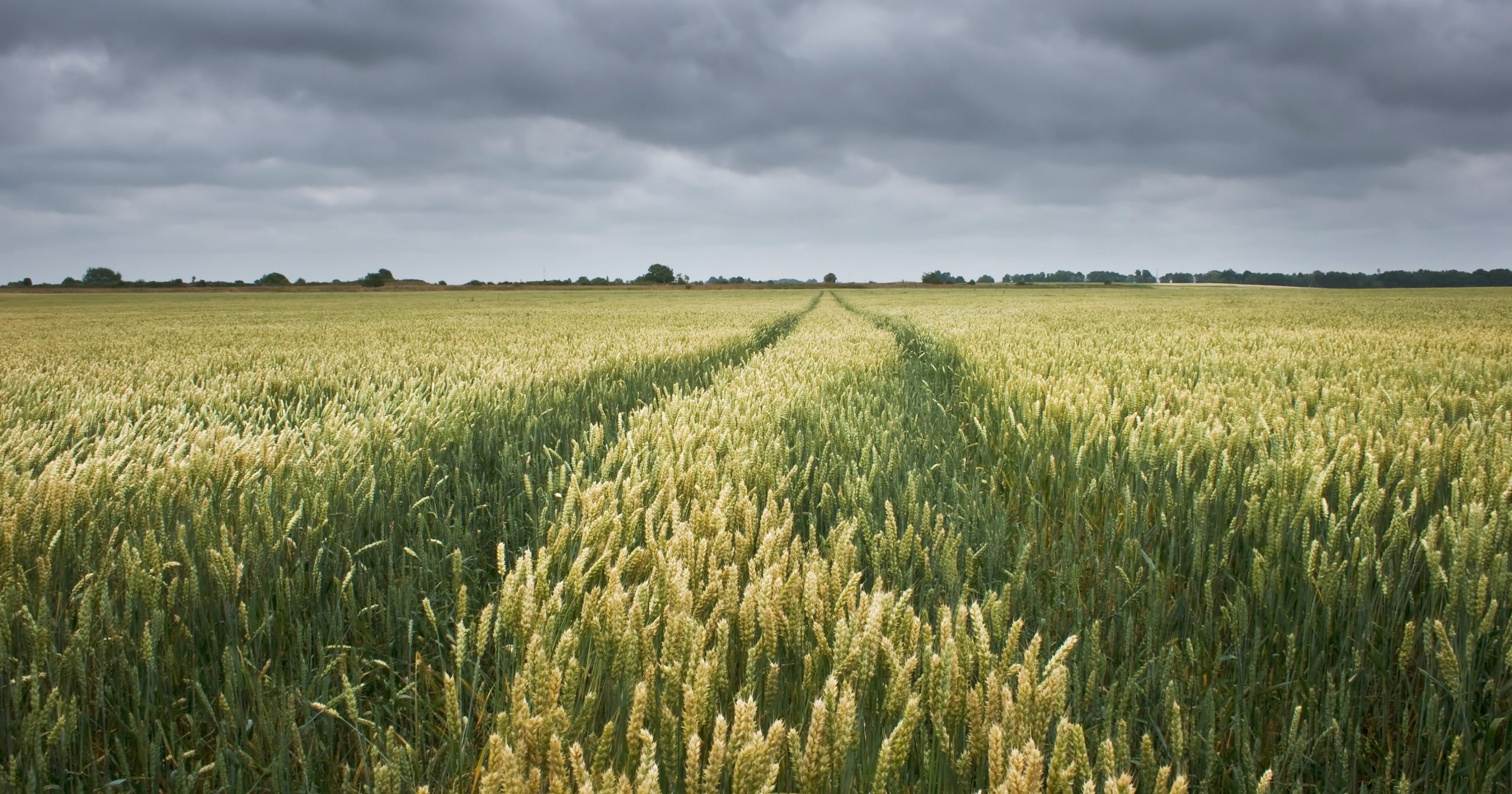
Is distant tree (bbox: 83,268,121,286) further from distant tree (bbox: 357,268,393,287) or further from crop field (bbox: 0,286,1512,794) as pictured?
crop field (bbox: 0,286,1512,794)

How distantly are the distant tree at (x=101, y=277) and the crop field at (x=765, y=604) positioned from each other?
138m

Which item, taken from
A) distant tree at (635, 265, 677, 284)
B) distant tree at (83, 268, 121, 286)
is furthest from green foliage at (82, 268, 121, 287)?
distant tree at (635, 265, 677, 284)

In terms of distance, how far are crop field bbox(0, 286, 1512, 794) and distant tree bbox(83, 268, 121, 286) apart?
5415 inches

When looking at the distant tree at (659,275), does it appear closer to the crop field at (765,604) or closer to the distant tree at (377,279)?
the distant tree at (377,279)

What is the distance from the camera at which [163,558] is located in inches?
70.9

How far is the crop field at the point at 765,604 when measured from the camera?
3.62 feet

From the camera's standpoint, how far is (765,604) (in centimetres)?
124

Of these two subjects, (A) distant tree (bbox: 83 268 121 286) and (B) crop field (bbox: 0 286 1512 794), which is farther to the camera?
(A) distant tree (bbox: 83 268 121 286)

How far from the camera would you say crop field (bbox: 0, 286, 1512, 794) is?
1.10m

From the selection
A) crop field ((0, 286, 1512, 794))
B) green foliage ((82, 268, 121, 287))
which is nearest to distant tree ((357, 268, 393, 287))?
green foliage ((82, 268, 121, 287))

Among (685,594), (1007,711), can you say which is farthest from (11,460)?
(1007,711)

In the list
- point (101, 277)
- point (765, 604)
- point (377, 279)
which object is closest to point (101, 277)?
point (101, 277)

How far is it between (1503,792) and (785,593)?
4.85 ft

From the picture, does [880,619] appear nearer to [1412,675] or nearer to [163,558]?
[1412,675]
